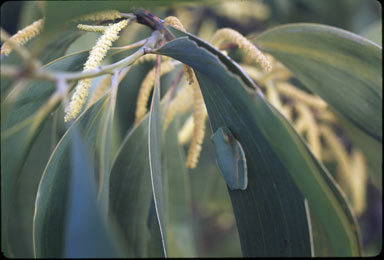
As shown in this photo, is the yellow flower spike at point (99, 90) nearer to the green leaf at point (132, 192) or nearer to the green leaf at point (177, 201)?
the green leaf at point (132, 192)

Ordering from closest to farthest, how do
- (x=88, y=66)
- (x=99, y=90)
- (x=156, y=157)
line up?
(x=88, y=66) → (x=156, y=157) → (x=99, y=90)

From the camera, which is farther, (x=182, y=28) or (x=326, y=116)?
(x=326, y=116)

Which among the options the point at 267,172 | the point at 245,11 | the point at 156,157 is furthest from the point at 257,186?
the point at 245,11

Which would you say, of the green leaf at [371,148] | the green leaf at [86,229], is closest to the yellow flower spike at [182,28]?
the green leaf at [86,229]

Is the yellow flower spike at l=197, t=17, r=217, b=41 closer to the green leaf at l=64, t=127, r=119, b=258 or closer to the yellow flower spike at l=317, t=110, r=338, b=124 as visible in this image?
the yellow flower spike at l=317, t=110, r=338, b=124

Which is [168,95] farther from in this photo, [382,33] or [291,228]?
[382,33]

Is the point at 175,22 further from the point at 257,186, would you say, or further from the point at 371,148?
the point at 371,148

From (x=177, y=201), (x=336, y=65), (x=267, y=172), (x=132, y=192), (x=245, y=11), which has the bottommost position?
(x=177, y=201)

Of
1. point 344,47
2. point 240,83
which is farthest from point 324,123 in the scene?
point 240,83
